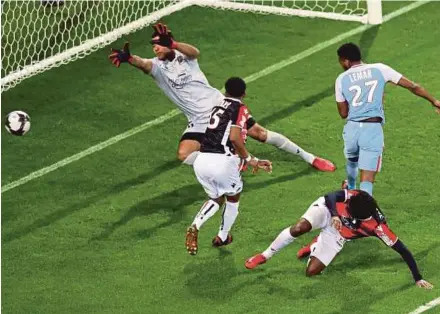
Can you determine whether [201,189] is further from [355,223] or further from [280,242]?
[355,223]

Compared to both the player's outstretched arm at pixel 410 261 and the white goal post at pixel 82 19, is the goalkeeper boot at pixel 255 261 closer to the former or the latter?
the player's outstretched arm at pixel 410 261

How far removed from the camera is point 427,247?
50.9ft

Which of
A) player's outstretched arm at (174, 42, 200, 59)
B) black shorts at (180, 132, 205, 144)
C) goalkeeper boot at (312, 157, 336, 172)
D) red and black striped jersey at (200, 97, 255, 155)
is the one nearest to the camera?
red and black striped jersey at (200, 97, 255, 155)

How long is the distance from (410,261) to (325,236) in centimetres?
98

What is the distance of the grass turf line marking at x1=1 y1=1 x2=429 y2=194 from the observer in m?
17.7

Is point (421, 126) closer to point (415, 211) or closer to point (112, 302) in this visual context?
point (415, 211)

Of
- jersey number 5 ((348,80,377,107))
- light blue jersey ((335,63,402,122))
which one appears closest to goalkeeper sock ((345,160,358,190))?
light blue jersey ((335,63,402,122))

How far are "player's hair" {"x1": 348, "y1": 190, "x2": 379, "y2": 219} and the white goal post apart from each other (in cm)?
629

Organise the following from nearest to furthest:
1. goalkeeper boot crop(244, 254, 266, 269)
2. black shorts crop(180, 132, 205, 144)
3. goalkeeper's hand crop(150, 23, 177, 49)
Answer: goalkeeper boot crop(244, 254, 266, 269) < goalkeeper's hand crop(150, 23, 177, 49) < black shorts crop(180, 132, 205, 144)

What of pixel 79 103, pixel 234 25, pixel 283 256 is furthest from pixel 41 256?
pixel 234 25

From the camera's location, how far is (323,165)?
57.0 ft

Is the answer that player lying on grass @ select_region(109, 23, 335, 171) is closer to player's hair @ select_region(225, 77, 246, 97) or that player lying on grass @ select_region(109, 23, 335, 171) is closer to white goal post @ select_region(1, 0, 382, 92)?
player's hair @ select_region(225, 77, 246, 97)

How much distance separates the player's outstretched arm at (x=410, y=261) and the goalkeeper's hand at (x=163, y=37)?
338 centimetres

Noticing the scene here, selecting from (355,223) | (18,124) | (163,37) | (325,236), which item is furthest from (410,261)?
(18,124)
